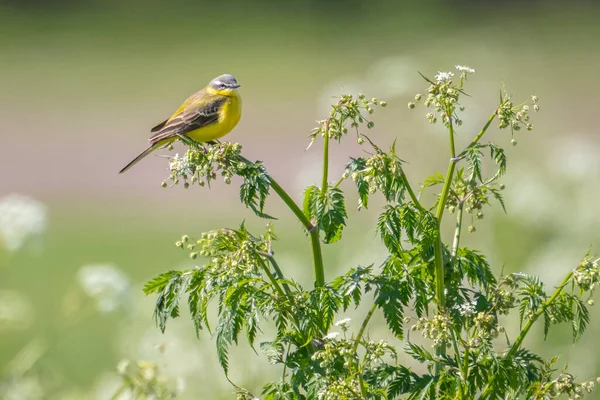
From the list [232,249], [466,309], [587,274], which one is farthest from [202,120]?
[587,274]

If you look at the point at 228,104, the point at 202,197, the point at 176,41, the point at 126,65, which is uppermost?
the point at 176,41

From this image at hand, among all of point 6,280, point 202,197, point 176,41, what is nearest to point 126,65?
point 176,41

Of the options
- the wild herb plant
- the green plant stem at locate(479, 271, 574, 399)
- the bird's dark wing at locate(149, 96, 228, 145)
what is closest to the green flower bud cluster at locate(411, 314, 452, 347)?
→ the wild herb plant

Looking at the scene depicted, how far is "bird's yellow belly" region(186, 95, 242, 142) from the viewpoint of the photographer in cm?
488

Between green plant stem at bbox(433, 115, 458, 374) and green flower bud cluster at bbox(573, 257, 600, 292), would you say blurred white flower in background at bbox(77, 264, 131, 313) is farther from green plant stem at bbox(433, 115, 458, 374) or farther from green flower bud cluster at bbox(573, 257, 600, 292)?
green flower bud cluster at bbox(573, 257, 600, 292)

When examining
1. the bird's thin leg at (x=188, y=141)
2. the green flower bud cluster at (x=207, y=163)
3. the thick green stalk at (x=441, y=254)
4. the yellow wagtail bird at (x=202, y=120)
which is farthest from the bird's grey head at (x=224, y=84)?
the thick green stalk at (x=441, y=254)

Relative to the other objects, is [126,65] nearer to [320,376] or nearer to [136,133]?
[136,133]

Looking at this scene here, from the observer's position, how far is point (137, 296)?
5898mm

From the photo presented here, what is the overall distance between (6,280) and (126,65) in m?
15.1

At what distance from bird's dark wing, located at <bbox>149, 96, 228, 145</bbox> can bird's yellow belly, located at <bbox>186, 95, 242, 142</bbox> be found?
0.02 meters

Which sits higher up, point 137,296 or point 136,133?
point 136,133

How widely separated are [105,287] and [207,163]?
6.86 ft

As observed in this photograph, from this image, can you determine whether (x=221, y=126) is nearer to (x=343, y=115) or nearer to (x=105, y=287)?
(x=105, y=287)

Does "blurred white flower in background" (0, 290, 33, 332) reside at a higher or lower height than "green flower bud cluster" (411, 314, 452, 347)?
higher
